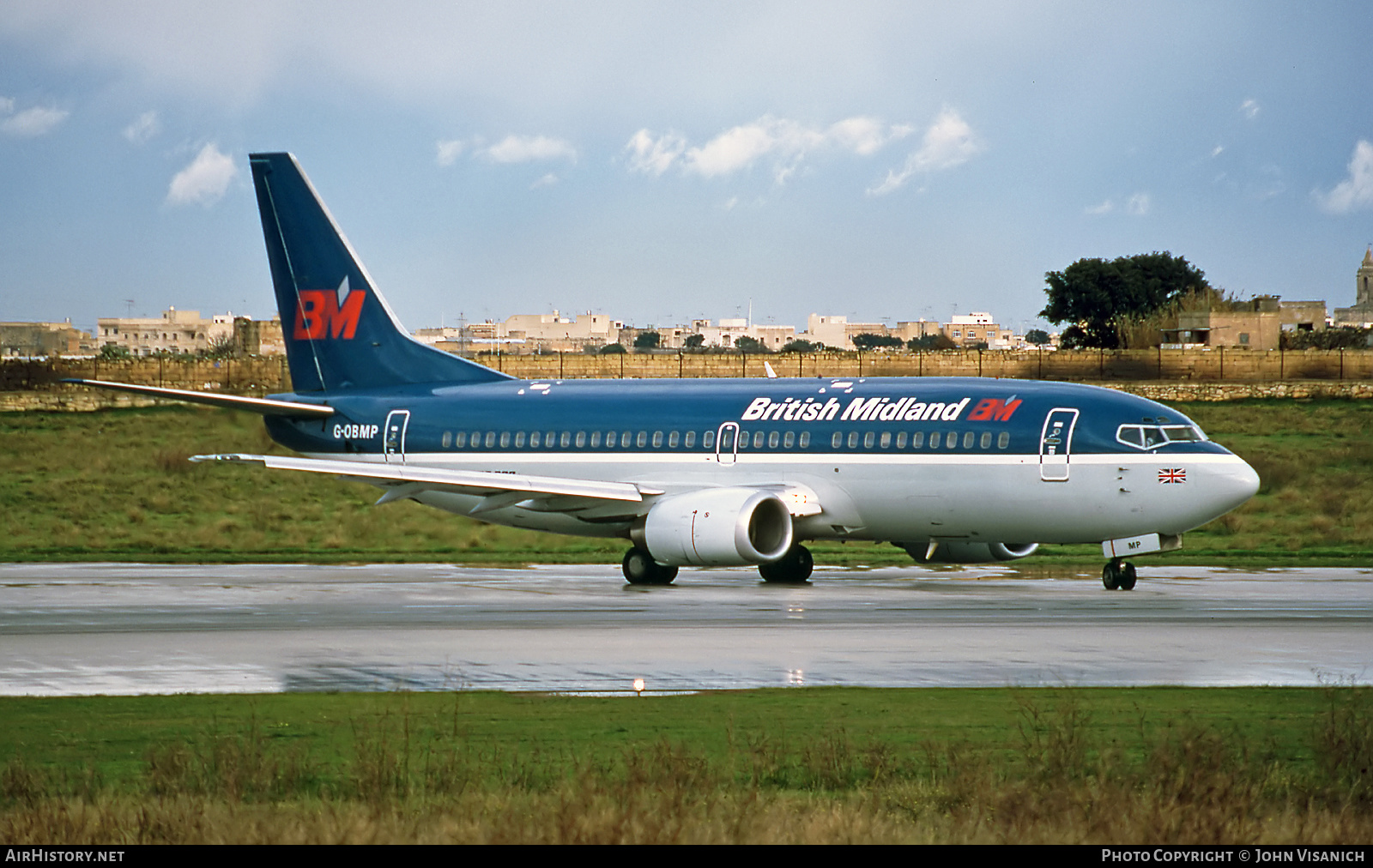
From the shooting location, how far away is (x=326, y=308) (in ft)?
145

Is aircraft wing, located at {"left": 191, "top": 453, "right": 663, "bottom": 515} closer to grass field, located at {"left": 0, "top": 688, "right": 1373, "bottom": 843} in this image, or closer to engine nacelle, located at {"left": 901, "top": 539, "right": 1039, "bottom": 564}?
engine nacelle, located at {"left": 901, "top": 539, "right": 1039, "bottom": 564}

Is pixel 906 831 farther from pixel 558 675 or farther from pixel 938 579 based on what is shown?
pixel 938 579

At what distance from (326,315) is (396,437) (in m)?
4.55

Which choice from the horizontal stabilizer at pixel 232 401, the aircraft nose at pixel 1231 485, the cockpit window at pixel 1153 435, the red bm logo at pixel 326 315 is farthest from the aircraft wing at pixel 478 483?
the aircraft nose at pixel 1231 485

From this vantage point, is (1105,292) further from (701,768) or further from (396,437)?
(701,768)

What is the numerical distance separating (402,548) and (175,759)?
35.3m

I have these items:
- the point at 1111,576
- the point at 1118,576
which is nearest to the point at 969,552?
the point at 1111,576

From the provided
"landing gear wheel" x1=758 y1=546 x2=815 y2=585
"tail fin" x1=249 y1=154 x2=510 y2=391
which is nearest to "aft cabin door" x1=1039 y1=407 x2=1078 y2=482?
"landing gear wheel" x1=758 y1=546 x2=815 y2=585

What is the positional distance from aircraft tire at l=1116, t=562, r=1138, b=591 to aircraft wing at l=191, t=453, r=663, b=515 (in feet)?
32.0

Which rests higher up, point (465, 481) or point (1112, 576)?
point (465, 481)

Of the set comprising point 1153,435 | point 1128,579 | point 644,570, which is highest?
point 1153,435

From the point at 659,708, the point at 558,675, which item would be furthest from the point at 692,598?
the point at 659,708

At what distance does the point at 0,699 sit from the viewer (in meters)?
19.0

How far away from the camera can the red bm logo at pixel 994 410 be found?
34281mm
